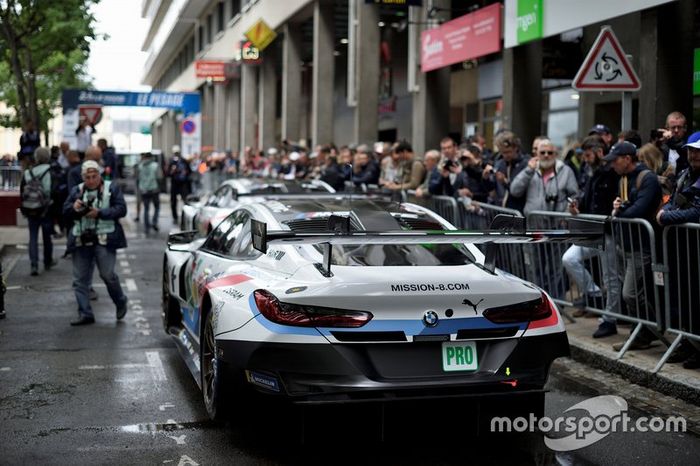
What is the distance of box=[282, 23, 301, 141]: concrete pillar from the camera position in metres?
33.3

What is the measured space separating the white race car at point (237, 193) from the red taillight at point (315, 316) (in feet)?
25.4

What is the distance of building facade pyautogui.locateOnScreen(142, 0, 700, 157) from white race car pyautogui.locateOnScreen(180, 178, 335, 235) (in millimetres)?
4519

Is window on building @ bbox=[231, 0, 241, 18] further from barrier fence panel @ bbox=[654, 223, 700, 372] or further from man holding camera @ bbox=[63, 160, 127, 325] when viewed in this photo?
barrier fence panel @ bbox=[654, 223, 700, 372]

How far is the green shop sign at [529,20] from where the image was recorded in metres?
16.2

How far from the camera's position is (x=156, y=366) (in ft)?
27.9

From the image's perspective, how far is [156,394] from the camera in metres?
7.41

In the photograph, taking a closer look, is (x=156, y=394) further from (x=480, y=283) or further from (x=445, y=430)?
A: (x=480, y=283)

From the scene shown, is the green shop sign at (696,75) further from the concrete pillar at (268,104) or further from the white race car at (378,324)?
the concrete pillar at (268,104)

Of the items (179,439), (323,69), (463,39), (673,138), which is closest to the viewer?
(179,439)

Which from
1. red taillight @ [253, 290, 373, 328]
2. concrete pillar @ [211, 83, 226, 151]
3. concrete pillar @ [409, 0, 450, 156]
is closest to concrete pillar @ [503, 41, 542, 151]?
concrete pillar @ [409, 0, 450, 156]

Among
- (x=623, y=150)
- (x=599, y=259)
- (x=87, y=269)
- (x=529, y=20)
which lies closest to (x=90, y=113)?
(x=529, y=20)

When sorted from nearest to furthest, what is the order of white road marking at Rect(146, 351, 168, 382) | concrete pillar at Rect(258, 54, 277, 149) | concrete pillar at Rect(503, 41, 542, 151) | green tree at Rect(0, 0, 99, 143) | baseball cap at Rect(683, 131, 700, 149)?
baseball cap at Rect(683, 131, 700, 149) < white road marking at Rect(146, 351, 168, 382) < concrete pillar at Rect(503, 41, 542, 151) < green tree at Rect(0, 0, 99, 143) < concrete pillar at Rect(258, 54, 277, 149)

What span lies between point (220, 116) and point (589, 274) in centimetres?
4150

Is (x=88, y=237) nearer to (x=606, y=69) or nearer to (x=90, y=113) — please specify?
(x=606, y=69)
